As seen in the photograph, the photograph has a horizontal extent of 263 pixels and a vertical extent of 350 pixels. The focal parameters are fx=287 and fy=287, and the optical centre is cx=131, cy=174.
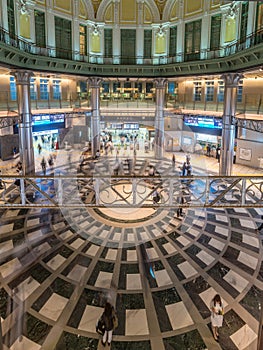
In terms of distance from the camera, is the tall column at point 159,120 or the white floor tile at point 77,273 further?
the tall column at point 159,120

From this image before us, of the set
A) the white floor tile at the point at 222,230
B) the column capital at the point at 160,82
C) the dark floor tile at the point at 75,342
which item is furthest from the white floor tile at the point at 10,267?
the column capital at the point at 160,82

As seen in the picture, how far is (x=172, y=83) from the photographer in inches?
1054

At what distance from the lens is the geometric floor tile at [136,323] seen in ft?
21.3

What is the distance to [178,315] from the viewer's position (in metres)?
6.93

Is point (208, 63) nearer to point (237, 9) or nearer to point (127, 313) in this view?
point (237, 9)

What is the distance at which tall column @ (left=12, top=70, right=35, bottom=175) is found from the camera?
1691cm

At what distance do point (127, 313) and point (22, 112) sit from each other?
13948 mm

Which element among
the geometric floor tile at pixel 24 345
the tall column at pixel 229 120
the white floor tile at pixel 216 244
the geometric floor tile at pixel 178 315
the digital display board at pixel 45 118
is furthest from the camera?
the digital display board at pixel 45 118

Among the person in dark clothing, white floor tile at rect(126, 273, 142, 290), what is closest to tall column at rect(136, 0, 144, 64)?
white floor tile at rect(126, 273, 142, 290)

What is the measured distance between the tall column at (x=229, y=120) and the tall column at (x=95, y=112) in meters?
10.4

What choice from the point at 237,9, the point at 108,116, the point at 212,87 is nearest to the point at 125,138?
the point at 108,116

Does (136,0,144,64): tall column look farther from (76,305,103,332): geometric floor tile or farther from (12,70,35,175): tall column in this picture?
(76,305,103,332): geometric floor tile

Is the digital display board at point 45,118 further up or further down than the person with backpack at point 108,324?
further up

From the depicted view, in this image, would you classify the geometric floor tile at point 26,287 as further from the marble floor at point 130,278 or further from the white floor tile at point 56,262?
the white floor tile at point 56,262
